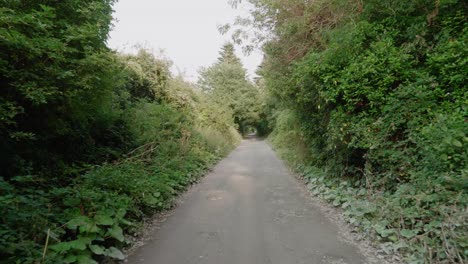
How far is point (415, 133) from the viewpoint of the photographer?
3738 mm

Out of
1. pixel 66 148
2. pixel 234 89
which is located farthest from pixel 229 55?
pixel 66 148

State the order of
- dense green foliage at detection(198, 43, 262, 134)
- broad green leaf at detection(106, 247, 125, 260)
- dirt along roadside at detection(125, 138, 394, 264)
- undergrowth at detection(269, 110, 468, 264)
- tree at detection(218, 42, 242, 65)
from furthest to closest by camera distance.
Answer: tree at detection(218, 42, 242, 65) → dense green foliage at detection(198, 43, 262, 134) → dirt along roadside at detection(125, 138, 394, 264) → broad green leaf at detection(106, 247, 125, 260) → undergrowth at detection(269, 110, 468, 264)

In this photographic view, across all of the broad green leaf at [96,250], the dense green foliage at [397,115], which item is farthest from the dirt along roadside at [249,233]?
the dense green foliage at [397,115]

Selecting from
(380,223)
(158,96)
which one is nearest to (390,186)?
(380,223)

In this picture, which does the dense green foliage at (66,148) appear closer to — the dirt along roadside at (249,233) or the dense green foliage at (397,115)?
the dirt along roadside at (249,233)

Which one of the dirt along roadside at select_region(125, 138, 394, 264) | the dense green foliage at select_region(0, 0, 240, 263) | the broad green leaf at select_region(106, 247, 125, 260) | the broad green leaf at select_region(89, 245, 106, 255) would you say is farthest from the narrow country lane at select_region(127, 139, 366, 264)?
the dense green foliage at select_region(0, 0, 240, 263)

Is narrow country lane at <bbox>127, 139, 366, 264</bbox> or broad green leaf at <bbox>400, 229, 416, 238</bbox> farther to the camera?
narrow country lane at <bbox>127, 139, 366, 264</bbox>

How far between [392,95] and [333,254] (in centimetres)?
Answer: 298

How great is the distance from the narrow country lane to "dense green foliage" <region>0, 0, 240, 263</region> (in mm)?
607

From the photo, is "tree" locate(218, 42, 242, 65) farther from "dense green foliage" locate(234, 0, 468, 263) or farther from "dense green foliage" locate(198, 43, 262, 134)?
"dense green foliage" locate(234, 0, 468, 263)

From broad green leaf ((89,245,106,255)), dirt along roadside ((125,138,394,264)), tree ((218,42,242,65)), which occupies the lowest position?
dirt along roadside ((125,138,394,264))

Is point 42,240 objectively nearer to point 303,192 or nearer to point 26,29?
point 26,29

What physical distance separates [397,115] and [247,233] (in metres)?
3.39

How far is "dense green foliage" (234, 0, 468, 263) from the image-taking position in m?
3.13
